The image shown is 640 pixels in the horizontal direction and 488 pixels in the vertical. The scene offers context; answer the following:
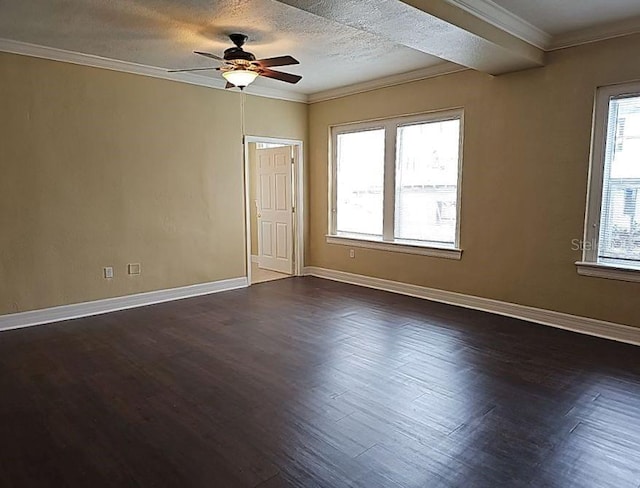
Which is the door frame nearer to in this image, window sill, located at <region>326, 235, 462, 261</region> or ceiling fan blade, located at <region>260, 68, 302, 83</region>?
window sill, located at <region>326, 235, 462, 261</region>

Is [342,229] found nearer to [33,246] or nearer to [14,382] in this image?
[33,246]

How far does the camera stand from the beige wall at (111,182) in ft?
14.5

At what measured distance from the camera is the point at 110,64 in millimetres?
4855

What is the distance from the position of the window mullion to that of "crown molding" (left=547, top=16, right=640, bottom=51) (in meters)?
2.12

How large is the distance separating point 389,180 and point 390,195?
0.68 ft

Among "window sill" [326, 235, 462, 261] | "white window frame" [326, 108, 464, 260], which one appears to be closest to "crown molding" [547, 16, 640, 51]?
"white window frame" [326, 108, 464, 260]

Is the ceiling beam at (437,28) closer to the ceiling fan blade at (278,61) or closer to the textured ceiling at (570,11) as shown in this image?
the textured ceiling at (570,11)

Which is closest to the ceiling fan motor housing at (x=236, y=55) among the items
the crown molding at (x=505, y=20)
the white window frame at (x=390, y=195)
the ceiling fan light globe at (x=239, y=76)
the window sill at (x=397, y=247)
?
the ceiling fan light globe at (x=239, y=76)

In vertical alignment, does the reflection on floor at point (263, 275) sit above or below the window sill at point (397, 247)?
below

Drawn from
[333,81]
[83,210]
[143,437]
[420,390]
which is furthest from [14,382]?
[333,81]

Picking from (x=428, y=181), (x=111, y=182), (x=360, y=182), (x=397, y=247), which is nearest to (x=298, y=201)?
(x=360, y=182)

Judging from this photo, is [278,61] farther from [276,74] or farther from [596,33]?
[596,33]

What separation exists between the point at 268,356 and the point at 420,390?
1.30 meters

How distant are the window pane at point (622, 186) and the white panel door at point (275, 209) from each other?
14.3 ft
